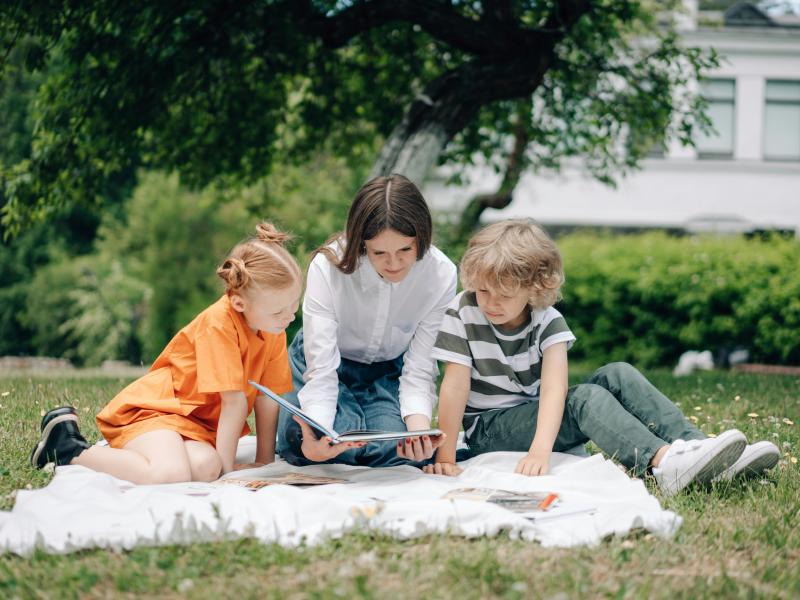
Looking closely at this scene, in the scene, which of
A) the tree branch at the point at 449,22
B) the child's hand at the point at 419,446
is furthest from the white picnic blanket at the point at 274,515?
the tree branch at the point at 449,22

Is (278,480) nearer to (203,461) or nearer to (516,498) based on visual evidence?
(203,461)

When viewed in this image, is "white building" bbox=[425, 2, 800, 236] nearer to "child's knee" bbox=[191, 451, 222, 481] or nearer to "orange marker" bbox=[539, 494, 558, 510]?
"child's knee" bbox=[191, 451, 222, 481]

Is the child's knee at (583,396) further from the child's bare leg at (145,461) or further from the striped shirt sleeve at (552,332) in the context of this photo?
the child's bare leg at (145,461)

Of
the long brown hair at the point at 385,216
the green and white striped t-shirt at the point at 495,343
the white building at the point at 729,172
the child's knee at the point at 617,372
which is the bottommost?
the child's knee at the point at 617,372

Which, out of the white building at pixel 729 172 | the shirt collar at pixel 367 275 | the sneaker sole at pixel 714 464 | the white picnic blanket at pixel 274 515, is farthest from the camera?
the white building at pixel 729 172

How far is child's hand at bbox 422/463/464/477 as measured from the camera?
3471 mm

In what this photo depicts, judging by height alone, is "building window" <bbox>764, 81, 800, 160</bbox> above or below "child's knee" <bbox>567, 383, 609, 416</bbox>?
above

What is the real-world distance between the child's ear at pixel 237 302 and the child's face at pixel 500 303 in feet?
3.01

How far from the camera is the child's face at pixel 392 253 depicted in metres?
3.30

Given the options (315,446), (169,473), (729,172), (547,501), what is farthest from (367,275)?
(729,172)

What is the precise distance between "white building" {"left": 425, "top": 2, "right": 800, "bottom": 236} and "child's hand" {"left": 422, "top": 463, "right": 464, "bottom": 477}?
15.2 metres

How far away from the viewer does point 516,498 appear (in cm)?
291

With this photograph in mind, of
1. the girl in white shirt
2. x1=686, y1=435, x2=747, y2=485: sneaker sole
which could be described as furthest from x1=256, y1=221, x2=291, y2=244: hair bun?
x1=686, y1=435, x2=747, y2=485: sneaker sole

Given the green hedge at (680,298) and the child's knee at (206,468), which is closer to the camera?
the child's knee at (206,468)
